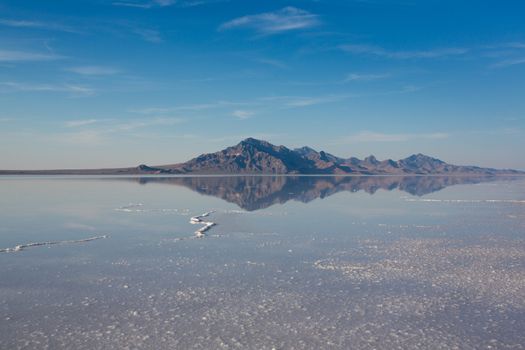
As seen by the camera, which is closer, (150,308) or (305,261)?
(150,308)

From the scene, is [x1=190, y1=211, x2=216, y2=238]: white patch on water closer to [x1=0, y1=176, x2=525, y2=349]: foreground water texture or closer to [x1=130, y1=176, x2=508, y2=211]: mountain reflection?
[x1=0, y1=176, x2=525, y2=349]: foreground water texture

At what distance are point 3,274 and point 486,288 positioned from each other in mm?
15182

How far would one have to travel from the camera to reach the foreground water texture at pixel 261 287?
9914 millimetres

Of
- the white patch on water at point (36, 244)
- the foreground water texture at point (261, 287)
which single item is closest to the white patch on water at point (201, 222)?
the foreground water texture at point (261, 287)

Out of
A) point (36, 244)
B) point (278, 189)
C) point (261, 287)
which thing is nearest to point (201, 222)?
point (36, 244)

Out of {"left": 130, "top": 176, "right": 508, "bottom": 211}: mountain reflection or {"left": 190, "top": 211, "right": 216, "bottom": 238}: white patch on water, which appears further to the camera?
{"left": 130, "top": 176, "right": 508, "bottom": 211}: mountain reflection

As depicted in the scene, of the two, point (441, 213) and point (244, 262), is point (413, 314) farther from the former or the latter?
point (441, 213)

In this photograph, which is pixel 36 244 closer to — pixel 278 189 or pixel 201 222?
pixel 201 222

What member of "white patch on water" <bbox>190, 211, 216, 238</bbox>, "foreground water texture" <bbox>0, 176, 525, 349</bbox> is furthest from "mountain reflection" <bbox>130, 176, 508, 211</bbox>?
"foreground water texture" <bbox>0, 176, 525, 349</bbox>

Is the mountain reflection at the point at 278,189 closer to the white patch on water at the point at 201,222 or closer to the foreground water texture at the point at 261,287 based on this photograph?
the white patch on water at the point at 201,222

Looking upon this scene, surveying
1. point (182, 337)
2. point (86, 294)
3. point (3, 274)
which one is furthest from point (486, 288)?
point (3, 274)

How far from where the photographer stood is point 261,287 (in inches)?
533

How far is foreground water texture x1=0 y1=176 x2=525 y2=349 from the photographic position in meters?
9.91

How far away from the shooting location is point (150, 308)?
→ 11688 millimetres
